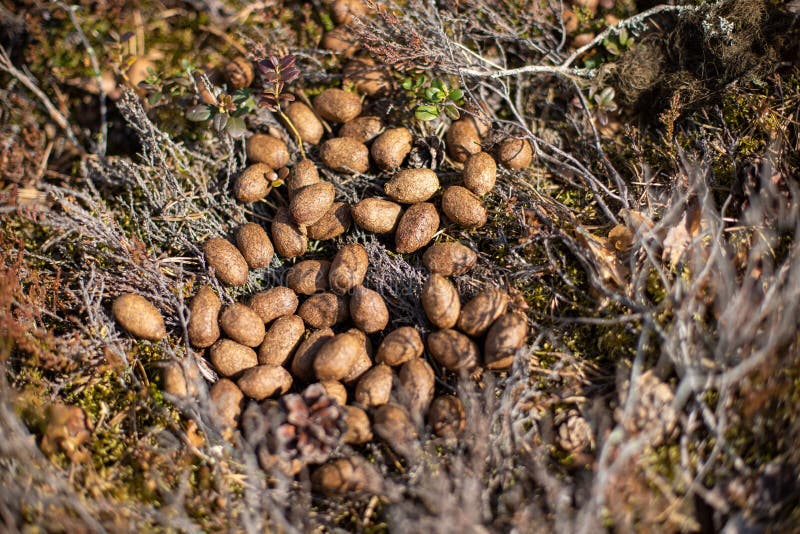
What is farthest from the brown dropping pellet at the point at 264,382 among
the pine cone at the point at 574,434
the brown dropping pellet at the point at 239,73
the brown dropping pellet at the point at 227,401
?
the brown dropping pellet at the point at 239,73

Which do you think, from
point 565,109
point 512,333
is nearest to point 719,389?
point 512,333

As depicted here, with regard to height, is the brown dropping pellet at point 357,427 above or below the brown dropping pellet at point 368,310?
below

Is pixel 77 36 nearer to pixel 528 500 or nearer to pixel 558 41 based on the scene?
pixel 558 41

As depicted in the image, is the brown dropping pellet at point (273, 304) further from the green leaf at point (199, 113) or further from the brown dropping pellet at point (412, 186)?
the green leaf at point (199, 113)

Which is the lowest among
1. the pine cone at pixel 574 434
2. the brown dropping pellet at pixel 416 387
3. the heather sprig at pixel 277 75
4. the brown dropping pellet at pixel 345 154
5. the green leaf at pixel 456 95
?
the brown dropping pellet at pixel 416 387

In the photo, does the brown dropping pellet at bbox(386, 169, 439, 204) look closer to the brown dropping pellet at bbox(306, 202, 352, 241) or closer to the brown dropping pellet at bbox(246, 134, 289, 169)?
the brown dropping pellet at bbox(306, 202, 352, 241)

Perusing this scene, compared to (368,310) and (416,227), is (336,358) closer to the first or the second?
(368,310)
